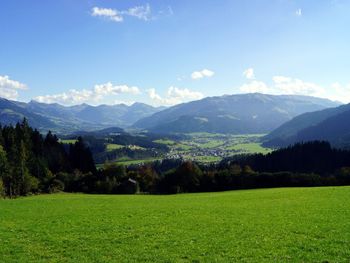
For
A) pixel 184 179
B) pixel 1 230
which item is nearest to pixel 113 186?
pixel 184 179

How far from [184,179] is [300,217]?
80953mm

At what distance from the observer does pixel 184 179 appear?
11356 cm

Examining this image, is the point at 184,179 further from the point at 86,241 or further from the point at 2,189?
the point at 86,241

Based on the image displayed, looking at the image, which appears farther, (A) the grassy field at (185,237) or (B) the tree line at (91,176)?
(B) the tree line at (91,176)

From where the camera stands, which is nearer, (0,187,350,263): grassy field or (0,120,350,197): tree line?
(0,187,350,263): grassy field

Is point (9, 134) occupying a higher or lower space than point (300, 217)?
higher

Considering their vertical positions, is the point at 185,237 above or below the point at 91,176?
above

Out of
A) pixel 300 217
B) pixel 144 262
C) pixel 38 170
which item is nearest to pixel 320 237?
pixel 300 217

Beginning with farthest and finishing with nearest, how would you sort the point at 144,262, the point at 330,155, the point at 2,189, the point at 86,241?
1. the point at 330,155
2. the point at 2,189
3. the point at 86,241
4. the point at 144,262

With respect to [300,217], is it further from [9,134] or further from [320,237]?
[9,134]

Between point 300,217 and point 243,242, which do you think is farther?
point 300,217

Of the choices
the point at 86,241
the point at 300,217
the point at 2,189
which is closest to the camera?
the point at 86,241

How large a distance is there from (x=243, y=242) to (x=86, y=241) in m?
10.7

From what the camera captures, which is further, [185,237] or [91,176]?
[91,176]
